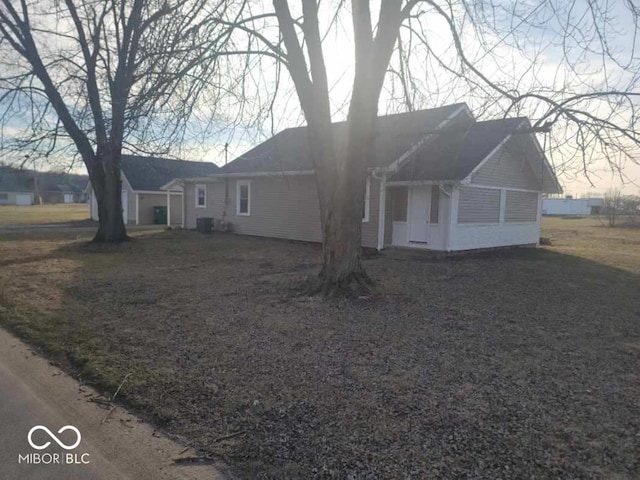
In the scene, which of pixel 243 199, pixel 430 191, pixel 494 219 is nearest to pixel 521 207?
pixel 494 219

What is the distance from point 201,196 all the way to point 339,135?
9.87 meters

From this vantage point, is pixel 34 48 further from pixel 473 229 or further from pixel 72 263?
pixel 473 229

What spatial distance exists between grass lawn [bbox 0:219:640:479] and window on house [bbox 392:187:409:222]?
5908mm

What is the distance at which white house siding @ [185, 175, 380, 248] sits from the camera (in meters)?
15.7

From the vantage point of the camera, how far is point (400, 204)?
52.6 ft

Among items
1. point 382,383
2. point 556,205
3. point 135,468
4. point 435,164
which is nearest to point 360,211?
point 382,383

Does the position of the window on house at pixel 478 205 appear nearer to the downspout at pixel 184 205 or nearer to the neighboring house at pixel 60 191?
the downspout at pixel 184 205

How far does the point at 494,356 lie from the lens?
5188 mm

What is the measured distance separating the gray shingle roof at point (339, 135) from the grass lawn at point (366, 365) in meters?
3.58

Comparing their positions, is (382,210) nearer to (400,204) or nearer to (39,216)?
(400,204)

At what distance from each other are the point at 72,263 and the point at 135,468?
10931mm

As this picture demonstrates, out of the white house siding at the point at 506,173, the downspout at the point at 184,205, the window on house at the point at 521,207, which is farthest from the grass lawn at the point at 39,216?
the window on house at the point at 521,207

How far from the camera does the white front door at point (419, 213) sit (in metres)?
15.2

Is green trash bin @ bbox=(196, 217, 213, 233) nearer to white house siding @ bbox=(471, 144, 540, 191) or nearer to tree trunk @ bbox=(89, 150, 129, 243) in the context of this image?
tree trunk @ bbox=(89, 150, 129, 243)
